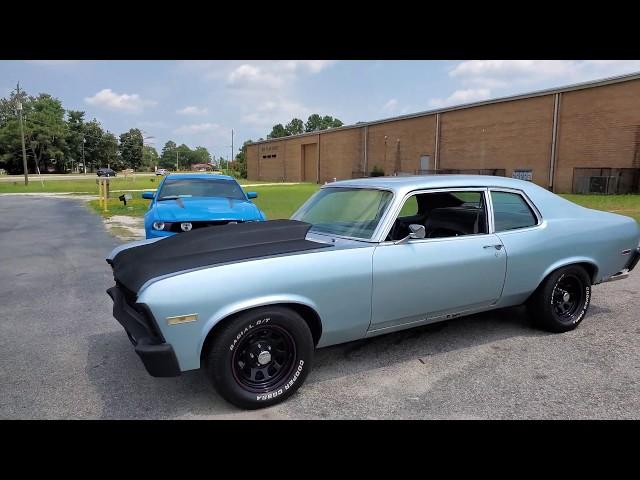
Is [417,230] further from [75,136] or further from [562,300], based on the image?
[75,136]

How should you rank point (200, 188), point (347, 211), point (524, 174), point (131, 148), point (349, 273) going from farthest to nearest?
point (131, 148) < point (524, 174) < point (200, 188) < point (347, 211) < point (349, 273)

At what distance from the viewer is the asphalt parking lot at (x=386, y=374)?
3.05 metres

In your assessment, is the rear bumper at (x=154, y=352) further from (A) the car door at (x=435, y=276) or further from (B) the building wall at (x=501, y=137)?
(B) the building wall at (x=501, y=137)

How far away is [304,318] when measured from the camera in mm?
3303

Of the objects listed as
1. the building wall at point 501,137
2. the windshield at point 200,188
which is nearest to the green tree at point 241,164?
the building wall at point 501,137

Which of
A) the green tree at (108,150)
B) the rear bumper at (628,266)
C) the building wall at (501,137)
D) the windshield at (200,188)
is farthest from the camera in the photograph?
the green tree at (108,150)

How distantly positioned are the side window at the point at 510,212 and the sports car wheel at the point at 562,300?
56cm

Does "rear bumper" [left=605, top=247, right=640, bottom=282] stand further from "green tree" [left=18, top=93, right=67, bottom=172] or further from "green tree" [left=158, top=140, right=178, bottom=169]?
"green tree" [left=158, top=140, right=178, bottom=169]

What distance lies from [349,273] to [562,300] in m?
2.47

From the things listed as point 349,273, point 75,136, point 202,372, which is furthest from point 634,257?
point 75,136

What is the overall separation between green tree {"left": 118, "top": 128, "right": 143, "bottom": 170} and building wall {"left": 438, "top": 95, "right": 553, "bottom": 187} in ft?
316

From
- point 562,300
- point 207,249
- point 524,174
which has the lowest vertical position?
point 562,300

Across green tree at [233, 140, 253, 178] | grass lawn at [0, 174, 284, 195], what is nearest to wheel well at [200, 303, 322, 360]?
grass lawn at [0, 174, 284, 195]
